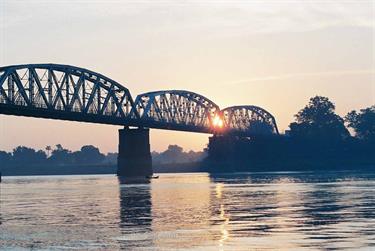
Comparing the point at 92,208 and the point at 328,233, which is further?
the point at 92,208

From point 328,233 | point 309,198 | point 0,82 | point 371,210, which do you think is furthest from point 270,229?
point 0,82

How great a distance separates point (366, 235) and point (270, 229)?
6.86 metres

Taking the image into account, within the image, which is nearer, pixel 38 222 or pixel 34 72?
pixel 38 222

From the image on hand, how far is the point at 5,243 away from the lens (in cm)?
5503

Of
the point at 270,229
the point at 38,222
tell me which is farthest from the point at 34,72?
the point at 270,229

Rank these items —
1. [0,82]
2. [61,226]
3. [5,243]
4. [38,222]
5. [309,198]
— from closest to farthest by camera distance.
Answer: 1. [5,243]
2. [61,226]
3. [38,222]
4. [309,198]
5. [0,82]

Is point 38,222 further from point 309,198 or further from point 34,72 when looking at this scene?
point 34,72

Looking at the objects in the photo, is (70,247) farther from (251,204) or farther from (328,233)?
(251,204)

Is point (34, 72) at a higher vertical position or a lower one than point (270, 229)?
higher

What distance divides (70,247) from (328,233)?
555 inches

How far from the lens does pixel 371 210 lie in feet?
245

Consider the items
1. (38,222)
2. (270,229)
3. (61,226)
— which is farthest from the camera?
(38,222)

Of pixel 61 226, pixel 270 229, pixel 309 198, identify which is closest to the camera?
pixel 270 229

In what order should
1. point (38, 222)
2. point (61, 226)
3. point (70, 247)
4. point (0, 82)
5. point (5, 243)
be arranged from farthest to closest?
point (0, 82) → point (38, 222) → point (61, 226) → point (5, 243) → point (70, 247)
